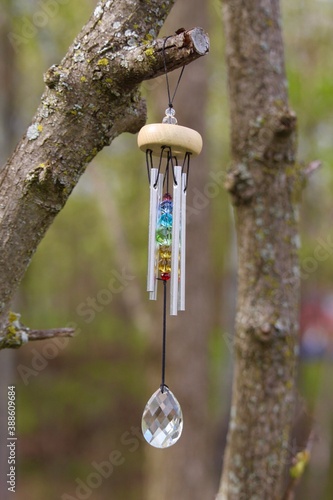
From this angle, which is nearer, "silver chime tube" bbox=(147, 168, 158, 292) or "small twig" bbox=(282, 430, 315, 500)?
"silver chime tube" bbox=(147, 168, 158, 292)

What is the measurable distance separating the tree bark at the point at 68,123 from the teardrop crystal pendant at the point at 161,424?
538 mm

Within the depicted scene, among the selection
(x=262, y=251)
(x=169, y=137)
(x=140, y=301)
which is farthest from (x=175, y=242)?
(x=140, y=301)

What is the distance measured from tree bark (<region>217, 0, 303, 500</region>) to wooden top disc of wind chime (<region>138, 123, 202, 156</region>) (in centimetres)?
65

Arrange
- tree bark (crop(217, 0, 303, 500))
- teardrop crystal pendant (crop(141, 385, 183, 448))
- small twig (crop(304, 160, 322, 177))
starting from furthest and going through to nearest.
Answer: small twig (crop(304, 160, 322, 177)) → tree bark (crop(217, 0, 303, 500)) → teardrop crystal pendant (crop(141, 385, 183, 448))

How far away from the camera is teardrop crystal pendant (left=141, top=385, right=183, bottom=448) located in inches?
62.9

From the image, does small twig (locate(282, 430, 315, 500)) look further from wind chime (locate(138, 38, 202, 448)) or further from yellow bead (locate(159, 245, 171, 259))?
yellow bead (locate(159, 245, 171, 259))

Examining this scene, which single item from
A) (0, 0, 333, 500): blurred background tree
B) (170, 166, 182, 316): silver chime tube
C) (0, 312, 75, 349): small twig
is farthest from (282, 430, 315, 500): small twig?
(0, 312, 75, 349): small twig

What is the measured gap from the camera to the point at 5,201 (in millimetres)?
1390

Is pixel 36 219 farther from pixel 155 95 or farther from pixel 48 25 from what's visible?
pixel 48 25

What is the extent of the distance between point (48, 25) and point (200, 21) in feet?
9.70

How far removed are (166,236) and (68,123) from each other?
435 millimetres

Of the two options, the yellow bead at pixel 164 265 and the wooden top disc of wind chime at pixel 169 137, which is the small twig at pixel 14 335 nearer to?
the yellow bead at pixel 164 265

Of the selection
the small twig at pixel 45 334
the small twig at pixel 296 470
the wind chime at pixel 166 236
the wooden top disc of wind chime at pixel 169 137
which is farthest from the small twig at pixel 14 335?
the small twig at pixel 296 470

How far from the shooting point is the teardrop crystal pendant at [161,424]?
62.9 inches
